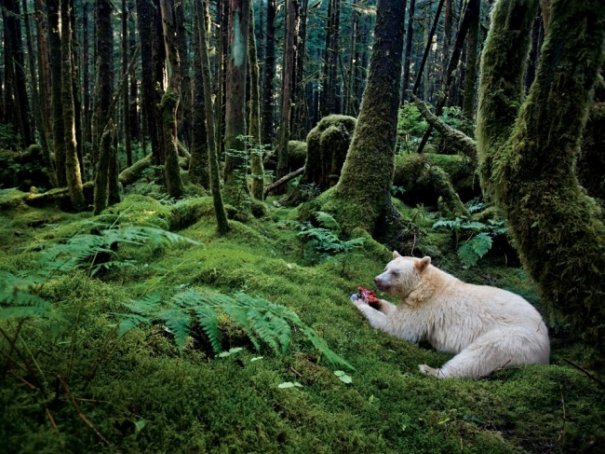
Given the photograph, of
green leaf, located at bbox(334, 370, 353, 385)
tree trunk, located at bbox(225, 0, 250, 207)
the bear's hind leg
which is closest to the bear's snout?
the bear's hind leg

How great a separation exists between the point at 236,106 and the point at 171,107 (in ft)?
5.11

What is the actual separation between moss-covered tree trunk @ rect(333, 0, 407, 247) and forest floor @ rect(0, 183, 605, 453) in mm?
2887

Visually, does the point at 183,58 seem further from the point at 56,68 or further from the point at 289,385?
the point at 289,385

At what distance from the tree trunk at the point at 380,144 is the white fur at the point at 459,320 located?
2.41m

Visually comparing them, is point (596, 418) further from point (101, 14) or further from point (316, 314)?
point (101, 14)

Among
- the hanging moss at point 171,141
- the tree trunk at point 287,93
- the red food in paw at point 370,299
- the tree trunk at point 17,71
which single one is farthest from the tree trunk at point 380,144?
the tree trunk at point 17,71

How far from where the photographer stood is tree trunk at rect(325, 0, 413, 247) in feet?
25.9

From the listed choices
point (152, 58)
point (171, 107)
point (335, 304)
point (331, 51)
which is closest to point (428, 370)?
point (335, 304)

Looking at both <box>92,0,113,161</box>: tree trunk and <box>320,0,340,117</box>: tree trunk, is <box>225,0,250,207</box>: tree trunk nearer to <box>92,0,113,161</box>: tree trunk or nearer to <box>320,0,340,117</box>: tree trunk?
<box>92,0,113,161</box>: tree trunk

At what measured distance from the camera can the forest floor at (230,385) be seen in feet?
6.69

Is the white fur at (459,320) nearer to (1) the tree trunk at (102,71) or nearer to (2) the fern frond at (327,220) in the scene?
(2) the fern frond at (327,220)

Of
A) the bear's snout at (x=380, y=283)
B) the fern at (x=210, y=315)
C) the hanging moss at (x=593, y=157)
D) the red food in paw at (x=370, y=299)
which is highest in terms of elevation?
the hanging moss at (x=593, y=157)

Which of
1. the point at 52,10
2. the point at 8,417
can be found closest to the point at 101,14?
the point at 52,10

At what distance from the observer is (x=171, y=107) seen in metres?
9.35
